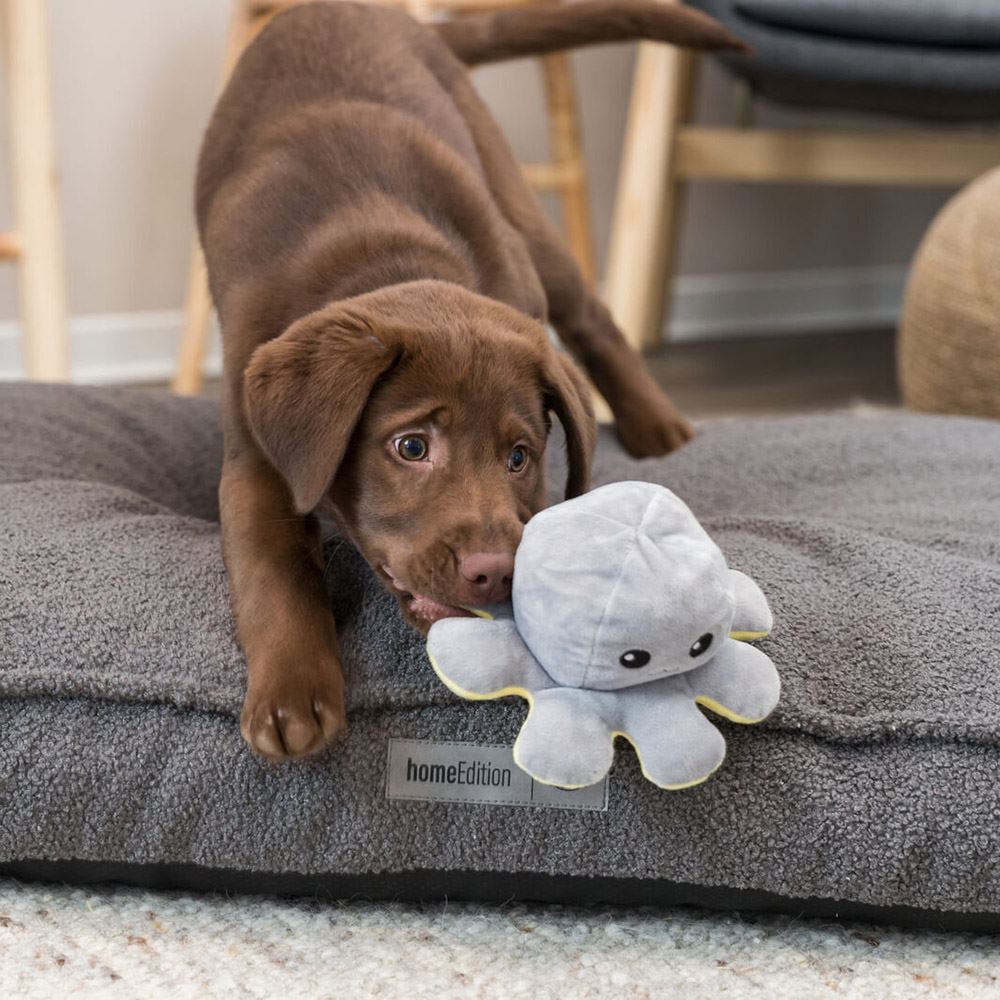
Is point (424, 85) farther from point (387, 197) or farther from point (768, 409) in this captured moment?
point (768, 409)

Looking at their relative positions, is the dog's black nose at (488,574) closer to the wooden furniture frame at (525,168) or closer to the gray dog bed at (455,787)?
the gray dog bed at (455,787)

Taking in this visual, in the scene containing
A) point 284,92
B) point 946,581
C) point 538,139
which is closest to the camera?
point 946,581

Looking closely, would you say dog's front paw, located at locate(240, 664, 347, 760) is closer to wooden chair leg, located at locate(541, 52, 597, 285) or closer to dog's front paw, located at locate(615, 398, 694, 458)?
dog's front paw, located at locate(615, 398, 694, 458)

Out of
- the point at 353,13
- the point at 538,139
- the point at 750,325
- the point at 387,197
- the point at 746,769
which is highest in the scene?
the point at 353,13

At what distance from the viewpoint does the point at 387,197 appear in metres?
1.66

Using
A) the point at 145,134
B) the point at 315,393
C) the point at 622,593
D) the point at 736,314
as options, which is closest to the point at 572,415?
the point at 315,393

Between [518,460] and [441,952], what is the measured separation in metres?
0.49

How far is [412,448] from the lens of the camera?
1297mm

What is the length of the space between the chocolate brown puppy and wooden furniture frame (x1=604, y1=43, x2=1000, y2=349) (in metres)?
0.83

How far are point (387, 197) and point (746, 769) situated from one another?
0.87m

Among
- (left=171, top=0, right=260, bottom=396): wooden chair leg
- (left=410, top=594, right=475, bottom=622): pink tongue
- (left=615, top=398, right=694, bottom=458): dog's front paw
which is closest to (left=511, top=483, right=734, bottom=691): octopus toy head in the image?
(left=410, top=594, right=475, bottom=622): pink tongue

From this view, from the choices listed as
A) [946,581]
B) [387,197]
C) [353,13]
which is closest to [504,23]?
[353,13]

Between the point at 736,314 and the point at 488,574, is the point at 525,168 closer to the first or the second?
the point at 736,314

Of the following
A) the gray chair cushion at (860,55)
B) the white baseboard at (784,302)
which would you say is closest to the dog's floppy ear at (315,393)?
the gray chair cushion at (860,55)
